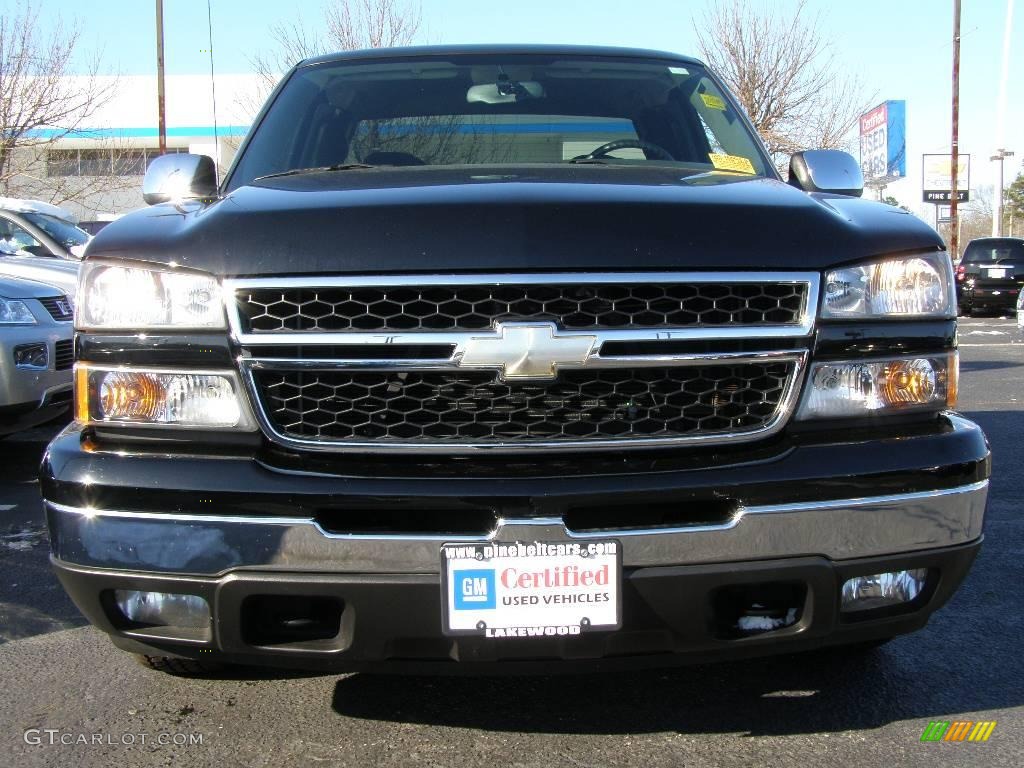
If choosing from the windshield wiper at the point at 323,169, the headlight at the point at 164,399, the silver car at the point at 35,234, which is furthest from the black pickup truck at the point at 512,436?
the silver car at the point at 35,234

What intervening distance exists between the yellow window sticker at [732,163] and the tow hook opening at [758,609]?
154 cm

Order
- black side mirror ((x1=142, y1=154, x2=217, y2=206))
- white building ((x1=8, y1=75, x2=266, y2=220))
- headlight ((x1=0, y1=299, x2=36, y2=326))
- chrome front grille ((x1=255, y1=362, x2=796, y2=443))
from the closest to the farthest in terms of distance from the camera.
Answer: chrome front grille ((x1=255, y1=362, x2=796, y2=443)), black side mirror ((x1=142, y1=154, x2=217, y2=206)), headlight ((x1=0, y1=299, x2=36, y2=326)), white building ((x1=8, y1=75, x2=266, y2=220))

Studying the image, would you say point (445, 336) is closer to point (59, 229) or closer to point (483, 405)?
point (483, 405)

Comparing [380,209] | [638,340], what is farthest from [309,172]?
[638,340]

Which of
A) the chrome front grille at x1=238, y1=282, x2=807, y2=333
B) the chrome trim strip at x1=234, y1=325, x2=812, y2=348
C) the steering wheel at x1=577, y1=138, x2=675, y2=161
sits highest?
the steering wheel at x1=577, y1=138, x2=675, y2=161

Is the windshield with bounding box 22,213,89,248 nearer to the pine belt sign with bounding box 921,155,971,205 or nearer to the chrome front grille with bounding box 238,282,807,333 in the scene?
the chrome front grille with bounding box 238,282,807,333

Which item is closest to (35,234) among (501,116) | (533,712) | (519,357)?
(501,116)

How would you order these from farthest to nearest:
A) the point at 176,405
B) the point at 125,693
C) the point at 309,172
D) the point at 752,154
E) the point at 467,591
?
→ the point at 752,154, the point at 309,172, the point at 125,693, the point at 176,405, the point at 467,591

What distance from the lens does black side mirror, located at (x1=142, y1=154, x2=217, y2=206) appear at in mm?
3115

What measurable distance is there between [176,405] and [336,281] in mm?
455

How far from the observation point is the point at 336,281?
2.14 meters

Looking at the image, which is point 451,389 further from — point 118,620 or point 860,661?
point 860,661

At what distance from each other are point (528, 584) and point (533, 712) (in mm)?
732

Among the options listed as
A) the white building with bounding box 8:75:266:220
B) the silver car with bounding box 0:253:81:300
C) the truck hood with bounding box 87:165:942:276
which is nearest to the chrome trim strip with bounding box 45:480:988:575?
the truck hood with bounding box 87:165:942:276
